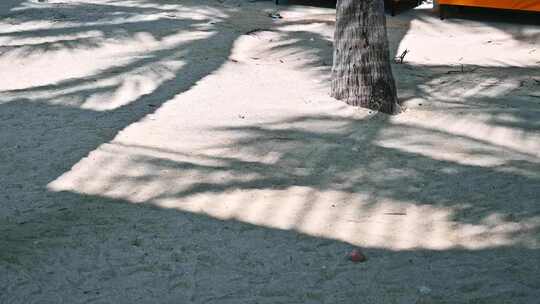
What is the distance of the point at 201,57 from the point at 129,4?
4339 mm

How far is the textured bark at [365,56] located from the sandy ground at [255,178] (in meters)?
0.16

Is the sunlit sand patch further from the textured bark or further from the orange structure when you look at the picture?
the orange structure

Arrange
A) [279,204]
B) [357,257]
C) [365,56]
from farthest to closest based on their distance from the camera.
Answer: [365,56], [279,204], [357,257]

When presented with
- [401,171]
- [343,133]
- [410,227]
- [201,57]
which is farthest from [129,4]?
[410,227]

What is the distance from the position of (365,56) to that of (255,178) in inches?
91.4

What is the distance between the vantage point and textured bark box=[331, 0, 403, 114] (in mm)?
7059

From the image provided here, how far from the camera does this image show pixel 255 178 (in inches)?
207

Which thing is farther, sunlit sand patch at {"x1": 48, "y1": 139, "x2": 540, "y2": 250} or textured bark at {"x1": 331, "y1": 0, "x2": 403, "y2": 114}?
textured bark at {"x1": 331, "y1": 0, "x2": 403, "y2": 114}

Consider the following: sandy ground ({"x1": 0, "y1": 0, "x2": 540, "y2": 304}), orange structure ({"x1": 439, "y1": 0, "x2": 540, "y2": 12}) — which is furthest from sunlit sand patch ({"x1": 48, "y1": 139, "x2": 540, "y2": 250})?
orange structure ({"x1": 439, "y1": 0, "x2": 540, "y2": 12})

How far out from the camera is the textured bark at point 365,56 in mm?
7059

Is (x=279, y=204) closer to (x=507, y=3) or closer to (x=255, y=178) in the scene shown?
(x=255, y=178)

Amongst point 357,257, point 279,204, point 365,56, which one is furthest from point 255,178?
point 365,56

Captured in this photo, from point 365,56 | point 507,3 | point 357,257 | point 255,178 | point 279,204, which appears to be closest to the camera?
point 357,257

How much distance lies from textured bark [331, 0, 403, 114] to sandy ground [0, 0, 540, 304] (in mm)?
164
